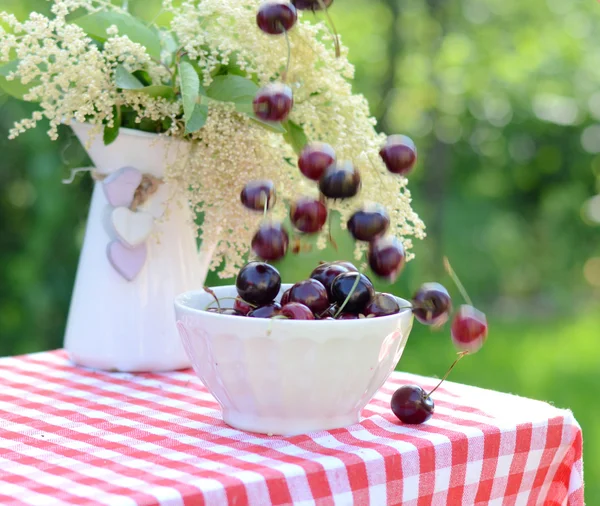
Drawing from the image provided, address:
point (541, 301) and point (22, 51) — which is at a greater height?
point (22, 51)

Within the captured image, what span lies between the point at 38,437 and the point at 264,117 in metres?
0.41

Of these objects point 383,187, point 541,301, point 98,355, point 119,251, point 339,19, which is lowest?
point 541,301

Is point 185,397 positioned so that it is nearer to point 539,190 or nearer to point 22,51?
point 22,51

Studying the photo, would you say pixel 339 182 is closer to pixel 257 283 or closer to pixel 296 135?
pixel 257 283

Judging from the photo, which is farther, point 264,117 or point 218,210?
point 218,210

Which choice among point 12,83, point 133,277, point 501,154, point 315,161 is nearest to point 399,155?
point 315,161

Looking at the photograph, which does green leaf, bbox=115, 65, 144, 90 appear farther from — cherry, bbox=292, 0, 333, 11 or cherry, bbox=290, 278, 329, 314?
cherry, bbox=290, 278, 329, 314

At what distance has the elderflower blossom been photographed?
1.08 meters

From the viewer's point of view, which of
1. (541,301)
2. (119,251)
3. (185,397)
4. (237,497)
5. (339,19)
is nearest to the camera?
(237,497)

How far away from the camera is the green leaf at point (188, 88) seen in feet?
3.30

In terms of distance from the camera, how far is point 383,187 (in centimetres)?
110

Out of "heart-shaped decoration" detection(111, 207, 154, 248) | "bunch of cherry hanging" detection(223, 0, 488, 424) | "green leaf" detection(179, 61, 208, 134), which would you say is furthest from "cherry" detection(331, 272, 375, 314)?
"heart-shaped decoration" detection(111, 207, 154, 248)

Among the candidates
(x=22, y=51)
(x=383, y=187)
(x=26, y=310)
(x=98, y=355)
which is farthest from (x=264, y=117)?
(x=26, y=310)

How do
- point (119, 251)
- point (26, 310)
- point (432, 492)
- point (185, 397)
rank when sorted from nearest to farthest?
point (432, 492) → point (185, 397) → point (119, 251) → point (26, 310)
